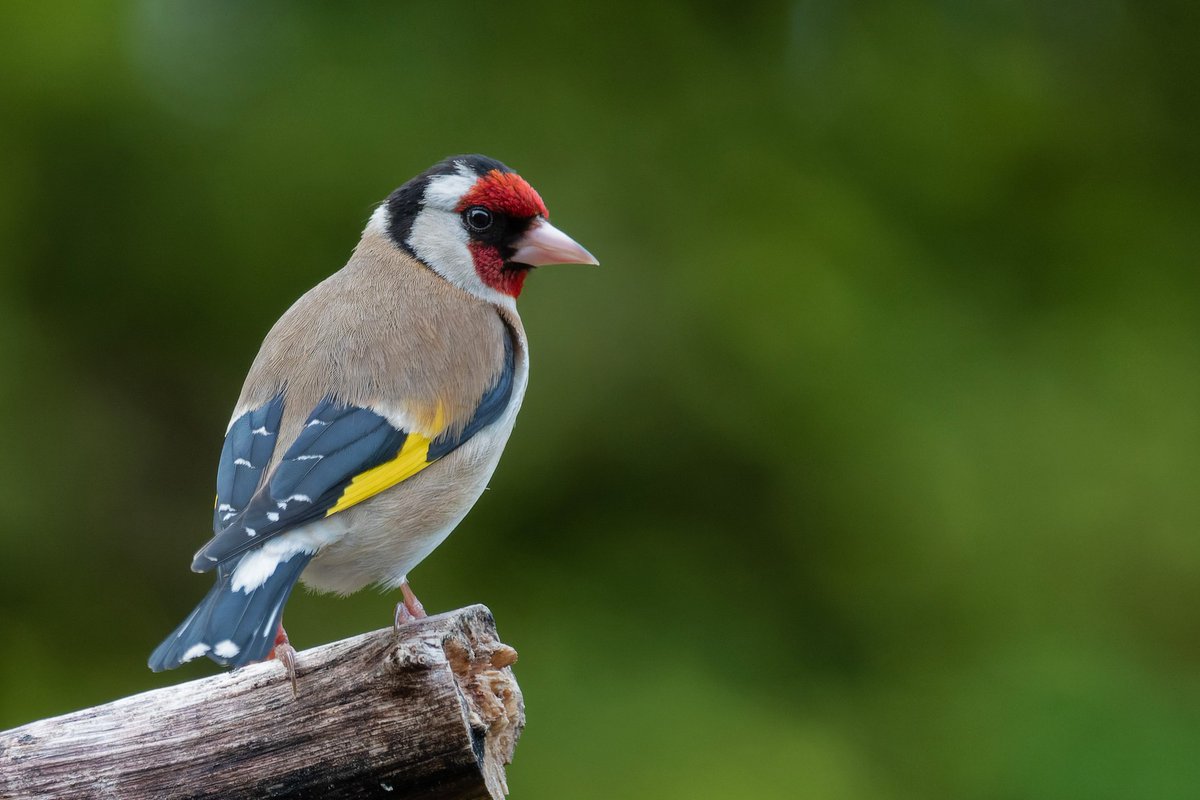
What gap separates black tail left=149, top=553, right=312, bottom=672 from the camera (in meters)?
2.65

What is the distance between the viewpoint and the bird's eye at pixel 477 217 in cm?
400

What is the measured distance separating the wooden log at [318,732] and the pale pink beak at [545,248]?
55.4 inches

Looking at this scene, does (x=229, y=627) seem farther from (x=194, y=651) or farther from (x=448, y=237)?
(x=448, y=237)

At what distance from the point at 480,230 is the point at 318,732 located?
1.80 meters

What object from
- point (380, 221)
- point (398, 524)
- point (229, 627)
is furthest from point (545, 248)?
point (229, 627)

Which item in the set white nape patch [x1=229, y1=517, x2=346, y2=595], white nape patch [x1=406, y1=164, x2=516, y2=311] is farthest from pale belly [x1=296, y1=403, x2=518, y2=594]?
white nape patch [x1=406, y1=164, x2=516, y2=311]

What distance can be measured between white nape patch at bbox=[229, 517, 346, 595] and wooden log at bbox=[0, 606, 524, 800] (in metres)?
0.19

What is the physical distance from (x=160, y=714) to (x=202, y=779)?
0.62ft

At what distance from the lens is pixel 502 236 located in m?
4.02

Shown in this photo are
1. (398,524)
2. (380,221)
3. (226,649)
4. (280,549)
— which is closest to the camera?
(226,649)

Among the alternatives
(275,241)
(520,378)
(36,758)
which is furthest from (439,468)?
(275,241)

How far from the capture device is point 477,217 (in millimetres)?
4004

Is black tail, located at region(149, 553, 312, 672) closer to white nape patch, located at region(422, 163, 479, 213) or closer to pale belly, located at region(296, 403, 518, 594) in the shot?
pale belly, located at region(296, 403, 518, 594)

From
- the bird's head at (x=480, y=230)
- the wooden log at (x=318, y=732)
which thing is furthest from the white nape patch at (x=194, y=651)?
the bird's head at (x=480, y=230)
